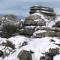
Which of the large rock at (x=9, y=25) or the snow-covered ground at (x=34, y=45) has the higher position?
the large rock at (x=9, y=25)

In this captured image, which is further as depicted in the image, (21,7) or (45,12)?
(45,12)

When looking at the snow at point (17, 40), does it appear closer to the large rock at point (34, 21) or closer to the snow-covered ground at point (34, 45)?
the snow-covered ground at point (34, 45)

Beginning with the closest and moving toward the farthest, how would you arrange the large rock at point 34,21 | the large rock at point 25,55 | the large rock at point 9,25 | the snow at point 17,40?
the large rock at point 25,55, the snow at point 17,40, the large rock at point 9,25, the large rock at point 34,21

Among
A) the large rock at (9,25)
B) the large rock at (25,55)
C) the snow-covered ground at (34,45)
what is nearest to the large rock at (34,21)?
the large rock at (9,25)

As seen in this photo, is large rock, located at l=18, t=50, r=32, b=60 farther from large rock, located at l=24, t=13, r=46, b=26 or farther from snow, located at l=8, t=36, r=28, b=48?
large rock, located at l=24, t=13, r=46, b=26

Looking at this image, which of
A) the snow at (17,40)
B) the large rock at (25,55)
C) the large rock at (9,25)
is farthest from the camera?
the large rock at (9,25)

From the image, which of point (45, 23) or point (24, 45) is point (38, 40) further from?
point (45, 23)

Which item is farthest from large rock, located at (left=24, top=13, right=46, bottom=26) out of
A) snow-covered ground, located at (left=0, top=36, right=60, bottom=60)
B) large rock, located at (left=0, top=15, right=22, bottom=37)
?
snow-covered ground, located at (left=0, top=36, right=60, bottom=60)

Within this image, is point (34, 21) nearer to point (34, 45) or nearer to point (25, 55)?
point (34, 45)

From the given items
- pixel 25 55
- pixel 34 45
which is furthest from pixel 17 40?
pixel 25 55

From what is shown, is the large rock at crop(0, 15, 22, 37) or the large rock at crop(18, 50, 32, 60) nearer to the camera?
the large rock at crop(18, 50, 32, 60)

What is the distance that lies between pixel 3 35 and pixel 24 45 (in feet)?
2.93

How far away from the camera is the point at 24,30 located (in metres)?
7.25

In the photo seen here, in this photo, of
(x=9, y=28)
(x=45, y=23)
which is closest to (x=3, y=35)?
(x=9, y=28)
